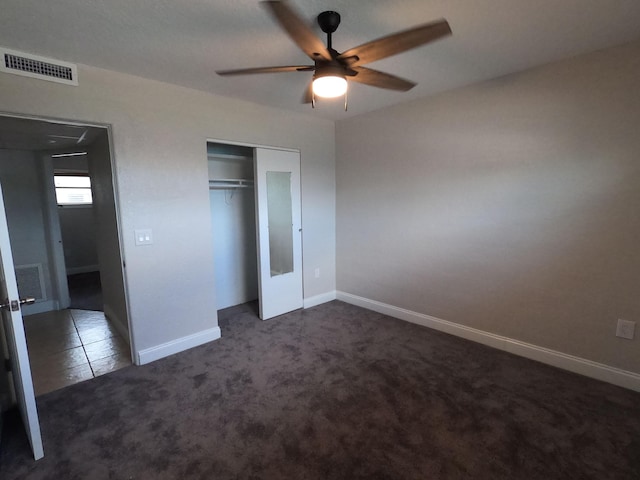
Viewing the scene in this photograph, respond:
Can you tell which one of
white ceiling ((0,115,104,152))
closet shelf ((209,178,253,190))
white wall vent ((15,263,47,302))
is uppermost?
white ceiling ((0,115,104,152))

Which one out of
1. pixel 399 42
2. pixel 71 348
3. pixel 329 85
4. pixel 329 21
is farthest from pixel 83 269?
pixel 399 42

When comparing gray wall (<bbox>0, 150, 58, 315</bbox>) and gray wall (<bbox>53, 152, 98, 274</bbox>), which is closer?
gray wall (<bbox>0, 150, 58, 315</bbox>)

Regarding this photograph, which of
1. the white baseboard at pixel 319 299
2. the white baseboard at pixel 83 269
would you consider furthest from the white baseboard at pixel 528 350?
the white baseboard at pixel 83 269

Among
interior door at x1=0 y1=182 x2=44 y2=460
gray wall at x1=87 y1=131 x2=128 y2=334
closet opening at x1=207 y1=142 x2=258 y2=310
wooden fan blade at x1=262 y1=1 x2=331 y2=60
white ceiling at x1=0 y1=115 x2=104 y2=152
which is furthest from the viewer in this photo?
closet opening at x1=207 y1=142 x2=258 y2=310

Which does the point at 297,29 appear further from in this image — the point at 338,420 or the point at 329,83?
the point at 338,420

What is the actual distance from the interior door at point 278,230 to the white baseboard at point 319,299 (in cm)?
11

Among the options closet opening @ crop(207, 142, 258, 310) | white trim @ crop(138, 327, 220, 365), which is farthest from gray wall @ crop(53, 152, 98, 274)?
white trim @ crop(138, 327, 220, 365)

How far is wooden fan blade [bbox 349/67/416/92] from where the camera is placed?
71.2 inches

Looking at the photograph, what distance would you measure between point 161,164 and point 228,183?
125 cm

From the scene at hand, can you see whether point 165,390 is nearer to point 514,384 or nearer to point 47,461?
point 47,461

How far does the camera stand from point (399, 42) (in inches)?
57.5

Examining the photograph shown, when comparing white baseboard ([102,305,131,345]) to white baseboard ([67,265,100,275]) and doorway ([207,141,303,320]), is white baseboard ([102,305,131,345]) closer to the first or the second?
doorway ([207,141,303,320])

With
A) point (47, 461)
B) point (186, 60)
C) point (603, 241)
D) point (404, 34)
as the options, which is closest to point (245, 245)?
point (186, 60)

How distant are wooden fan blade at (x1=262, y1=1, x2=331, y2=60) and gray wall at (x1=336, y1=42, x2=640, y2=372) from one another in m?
1.91
